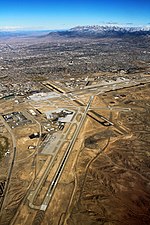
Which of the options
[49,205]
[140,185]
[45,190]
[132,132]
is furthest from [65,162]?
[132,132]

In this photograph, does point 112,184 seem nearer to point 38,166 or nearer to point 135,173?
point 135,173

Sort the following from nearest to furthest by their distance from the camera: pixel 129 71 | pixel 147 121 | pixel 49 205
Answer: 1. pixel 49 205
2. pixel 147 121
3. pixel 129 71

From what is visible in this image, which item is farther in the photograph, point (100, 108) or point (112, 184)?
point (100, 108)

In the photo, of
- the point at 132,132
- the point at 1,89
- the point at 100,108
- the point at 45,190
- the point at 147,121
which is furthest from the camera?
the point at 1,89

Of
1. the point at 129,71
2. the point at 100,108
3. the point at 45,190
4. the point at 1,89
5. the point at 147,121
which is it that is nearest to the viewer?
the point at 45,190

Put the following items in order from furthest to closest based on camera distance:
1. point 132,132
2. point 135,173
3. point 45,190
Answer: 1. point 132,132
2. point 135,173
3. point 45,190

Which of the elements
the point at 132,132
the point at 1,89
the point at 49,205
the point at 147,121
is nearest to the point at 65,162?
the point at 49,205

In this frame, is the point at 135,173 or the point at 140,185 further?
the point at 135,173

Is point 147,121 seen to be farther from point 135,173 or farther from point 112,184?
point 112,184

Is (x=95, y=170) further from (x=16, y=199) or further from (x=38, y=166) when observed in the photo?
(x=16, y=199)
